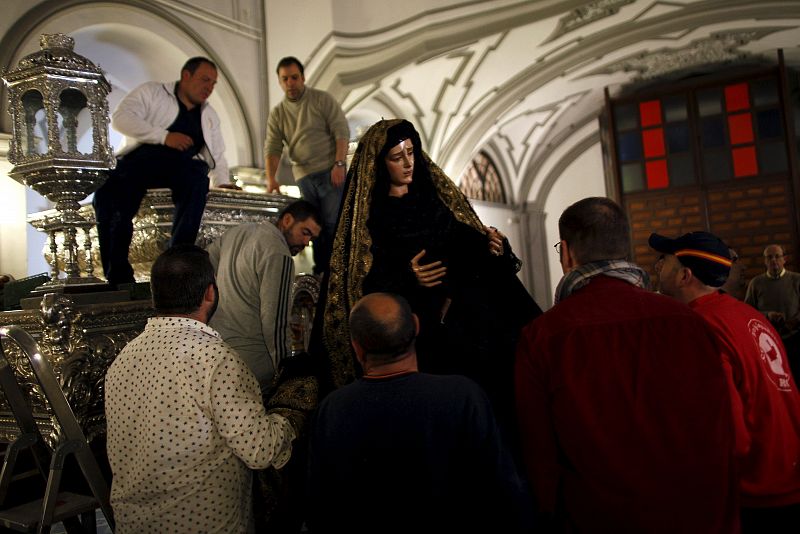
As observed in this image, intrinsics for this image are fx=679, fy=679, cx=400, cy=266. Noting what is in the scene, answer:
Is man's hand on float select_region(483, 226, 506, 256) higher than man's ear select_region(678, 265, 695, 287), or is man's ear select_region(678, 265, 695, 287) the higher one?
man's hand on float select_region(483, 226, 506, 256)

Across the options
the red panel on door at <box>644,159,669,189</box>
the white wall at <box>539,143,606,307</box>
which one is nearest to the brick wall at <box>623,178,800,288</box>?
the red panel on door at <box>644,159,669,189</box>

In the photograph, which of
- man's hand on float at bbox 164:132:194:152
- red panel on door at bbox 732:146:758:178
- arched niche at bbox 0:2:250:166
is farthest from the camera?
red panel on door at bbox 732:146:758:178

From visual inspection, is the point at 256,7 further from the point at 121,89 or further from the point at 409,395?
the point at 409,395

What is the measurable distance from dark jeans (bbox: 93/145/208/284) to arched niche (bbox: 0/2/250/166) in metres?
2.57

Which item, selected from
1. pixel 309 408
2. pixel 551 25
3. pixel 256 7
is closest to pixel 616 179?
pixel 551 25

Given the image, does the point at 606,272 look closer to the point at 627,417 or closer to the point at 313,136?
the point at 627,417

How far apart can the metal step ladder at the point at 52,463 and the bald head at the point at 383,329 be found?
139cm

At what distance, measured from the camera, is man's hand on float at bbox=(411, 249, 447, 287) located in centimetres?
257

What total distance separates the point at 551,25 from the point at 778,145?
4745mm

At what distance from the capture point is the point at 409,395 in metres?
1.59

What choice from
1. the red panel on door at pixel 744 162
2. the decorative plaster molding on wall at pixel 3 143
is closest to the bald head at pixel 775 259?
the red panel on door at pixel 744 162

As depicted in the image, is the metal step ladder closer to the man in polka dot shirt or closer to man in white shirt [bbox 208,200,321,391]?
the man in polka dot shirt

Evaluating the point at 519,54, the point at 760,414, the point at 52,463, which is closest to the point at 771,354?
the point at 760,414

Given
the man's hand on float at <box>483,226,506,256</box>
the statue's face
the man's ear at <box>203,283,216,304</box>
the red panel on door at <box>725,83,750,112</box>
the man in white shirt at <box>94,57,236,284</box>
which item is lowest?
the man's ear at <box>203,283,216,304</box>
